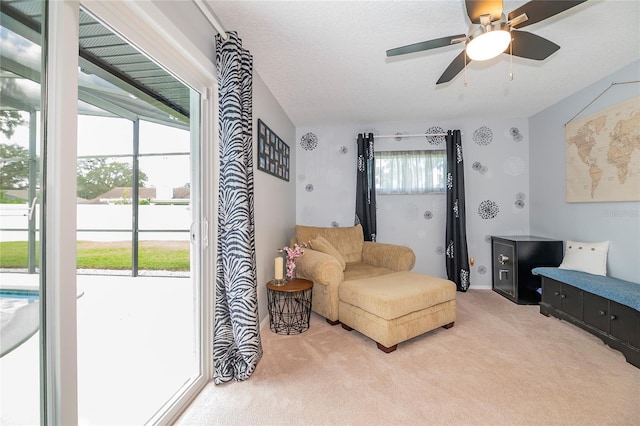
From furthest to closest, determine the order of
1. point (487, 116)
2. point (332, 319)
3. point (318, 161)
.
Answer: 1. point (318, 161)
2. point (487, 116)
3. point (332, 319)

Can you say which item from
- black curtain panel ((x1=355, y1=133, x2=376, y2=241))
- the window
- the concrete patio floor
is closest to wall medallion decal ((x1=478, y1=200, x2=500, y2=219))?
the window

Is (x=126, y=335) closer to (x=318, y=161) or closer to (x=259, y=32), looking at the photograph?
(x=259, y=32)

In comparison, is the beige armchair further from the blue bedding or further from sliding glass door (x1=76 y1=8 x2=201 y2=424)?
the blue bedding

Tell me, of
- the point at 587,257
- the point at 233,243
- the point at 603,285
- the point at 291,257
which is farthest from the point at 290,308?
the point at 587,257

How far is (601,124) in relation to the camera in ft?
8.54

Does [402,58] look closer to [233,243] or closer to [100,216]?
[233,243]

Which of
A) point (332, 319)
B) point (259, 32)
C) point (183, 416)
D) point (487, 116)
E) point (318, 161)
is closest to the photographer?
point (183, 416)

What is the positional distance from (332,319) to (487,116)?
129 inches

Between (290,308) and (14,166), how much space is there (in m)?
2.17

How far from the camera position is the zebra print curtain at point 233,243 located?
169 centimetres

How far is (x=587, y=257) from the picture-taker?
8.60 ft

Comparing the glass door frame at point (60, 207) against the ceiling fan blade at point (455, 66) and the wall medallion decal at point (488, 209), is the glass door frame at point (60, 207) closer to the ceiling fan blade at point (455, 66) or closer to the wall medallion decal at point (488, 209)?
the ceiling fan blade at point (455, 66)

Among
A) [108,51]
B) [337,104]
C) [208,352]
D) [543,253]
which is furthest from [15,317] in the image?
[543,253]

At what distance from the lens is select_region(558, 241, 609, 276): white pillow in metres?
A: 2.52
